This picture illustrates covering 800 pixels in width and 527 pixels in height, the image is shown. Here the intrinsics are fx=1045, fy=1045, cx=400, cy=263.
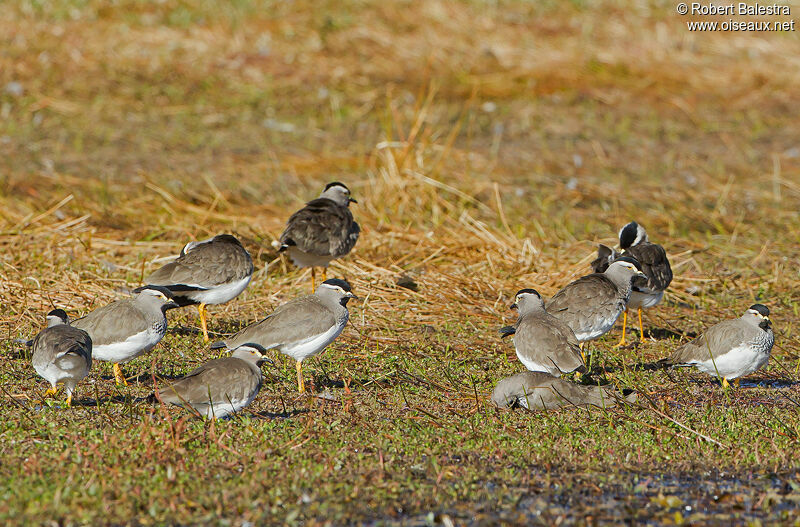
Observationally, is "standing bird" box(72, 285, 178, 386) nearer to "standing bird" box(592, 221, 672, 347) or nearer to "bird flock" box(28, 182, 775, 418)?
"bird flock" box(28, 182, 775, 418)

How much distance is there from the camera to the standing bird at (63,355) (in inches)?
287

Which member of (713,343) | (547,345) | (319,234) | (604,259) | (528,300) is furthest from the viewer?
(319,234)

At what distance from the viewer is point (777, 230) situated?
13820 millimetres

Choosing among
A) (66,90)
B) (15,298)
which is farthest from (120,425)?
(66,90)

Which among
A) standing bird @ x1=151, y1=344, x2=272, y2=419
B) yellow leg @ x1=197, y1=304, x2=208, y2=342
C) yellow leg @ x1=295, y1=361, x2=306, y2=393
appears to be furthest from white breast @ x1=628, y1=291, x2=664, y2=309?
standing bird @ x1=151, y1=344, x2=272, y2=419

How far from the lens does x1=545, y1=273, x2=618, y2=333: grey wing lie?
8.85 meters

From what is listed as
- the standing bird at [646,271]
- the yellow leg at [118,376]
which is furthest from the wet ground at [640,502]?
the standing bird at [646,271]

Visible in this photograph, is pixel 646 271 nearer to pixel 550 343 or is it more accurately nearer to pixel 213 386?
pixel 550 343

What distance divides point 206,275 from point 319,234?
59.9 inches

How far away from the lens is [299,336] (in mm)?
8242

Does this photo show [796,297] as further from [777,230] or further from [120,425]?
[120,425]

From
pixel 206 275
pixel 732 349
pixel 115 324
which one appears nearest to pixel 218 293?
pixel 206 275

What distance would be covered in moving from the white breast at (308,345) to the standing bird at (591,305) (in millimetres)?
1998

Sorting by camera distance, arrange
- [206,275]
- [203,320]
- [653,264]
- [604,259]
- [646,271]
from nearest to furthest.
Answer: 1. [206,275]
2. [203,320]
3. [646,271]
4. [653,264]
5. [604,259]
